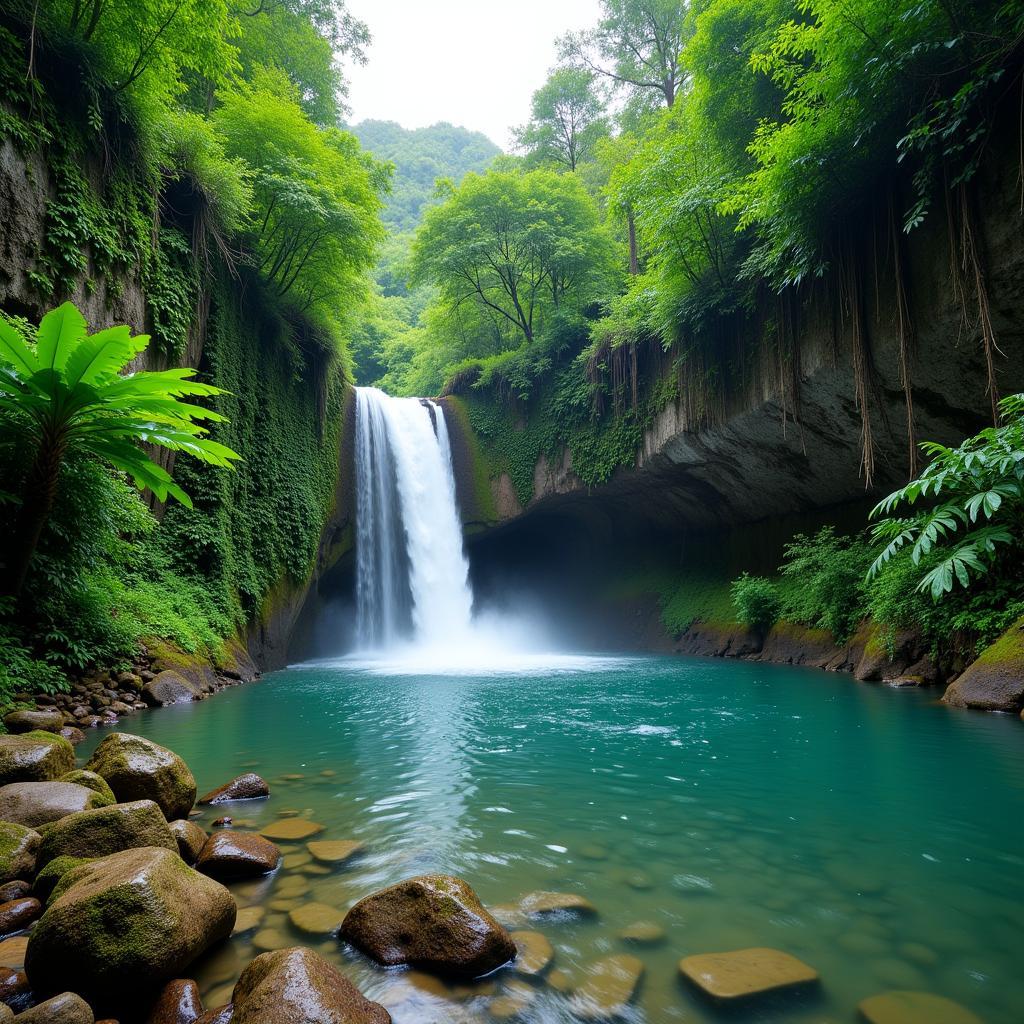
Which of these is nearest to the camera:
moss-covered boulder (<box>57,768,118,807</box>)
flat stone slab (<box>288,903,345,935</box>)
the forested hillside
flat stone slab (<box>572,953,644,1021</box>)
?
flat stone slab (<box>572,953,644,1021</box>)

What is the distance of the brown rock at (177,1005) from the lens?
1649 mm

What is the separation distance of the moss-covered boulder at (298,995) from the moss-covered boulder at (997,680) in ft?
21.4

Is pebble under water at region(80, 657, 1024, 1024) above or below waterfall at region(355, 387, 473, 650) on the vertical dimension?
below

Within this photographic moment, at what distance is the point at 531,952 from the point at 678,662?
11.3 metres

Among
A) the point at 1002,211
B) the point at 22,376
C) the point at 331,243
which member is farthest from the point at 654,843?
the point at 331,243

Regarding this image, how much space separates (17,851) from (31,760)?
102cm

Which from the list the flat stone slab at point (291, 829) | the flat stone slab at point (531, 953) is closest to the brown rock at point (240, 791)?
the flat stone slab at point (291, 829)

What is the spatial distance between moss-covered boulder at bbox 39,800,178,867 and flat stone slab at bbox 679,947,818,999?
1.93m

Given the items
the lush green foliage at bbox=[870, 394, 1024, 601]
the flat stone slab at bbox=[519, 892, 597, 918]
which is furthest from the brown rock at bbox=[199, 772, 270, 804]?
the lush green foliage at bbox=[870, 394, 1024, 601]

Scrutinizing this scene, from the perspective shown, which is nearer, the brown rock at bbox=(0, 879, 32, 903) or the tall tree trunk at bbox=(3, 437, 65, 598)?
the brown rock at bbox=(0, 879, 32, 903)

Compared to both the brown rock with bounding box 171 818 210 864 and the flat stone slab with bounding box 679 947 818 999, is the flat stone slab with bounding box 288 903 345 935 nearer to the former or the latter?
the brown rock with bounding box 171 818 210 864

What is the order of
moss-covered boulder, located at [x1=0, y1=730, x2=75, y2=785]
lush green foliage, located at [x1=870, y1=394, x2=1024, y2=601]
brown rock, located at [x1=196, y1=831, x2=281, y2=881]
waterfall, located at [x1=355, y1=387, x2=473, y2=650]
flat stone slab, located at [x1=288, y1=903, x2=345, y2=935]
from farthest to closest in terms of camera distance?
waterfall, located at [x1=355, y1=387, x2=473, y2=650], lush green foliage, located at [x1=870, y1=394, x2=1024, y2=601], moss-covered boulder, located at [x1=0, y1=730, x2=75, y2=785], brown rock, located at [x1=196, y1=831, x2=281, y2=881], flat stone slab, located at [x1=288, y1=903, x2=345, y2=935]

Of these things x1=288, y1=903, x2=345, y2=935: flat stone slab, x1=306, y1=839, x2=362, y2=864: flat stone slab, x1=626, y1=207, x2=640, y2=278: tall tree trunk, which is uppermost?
x1=626, y1=207, x2=640, y2=278: tall tree trunk

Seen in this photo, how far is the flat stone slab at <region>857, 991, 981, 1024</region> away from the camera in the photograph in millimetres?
1614
